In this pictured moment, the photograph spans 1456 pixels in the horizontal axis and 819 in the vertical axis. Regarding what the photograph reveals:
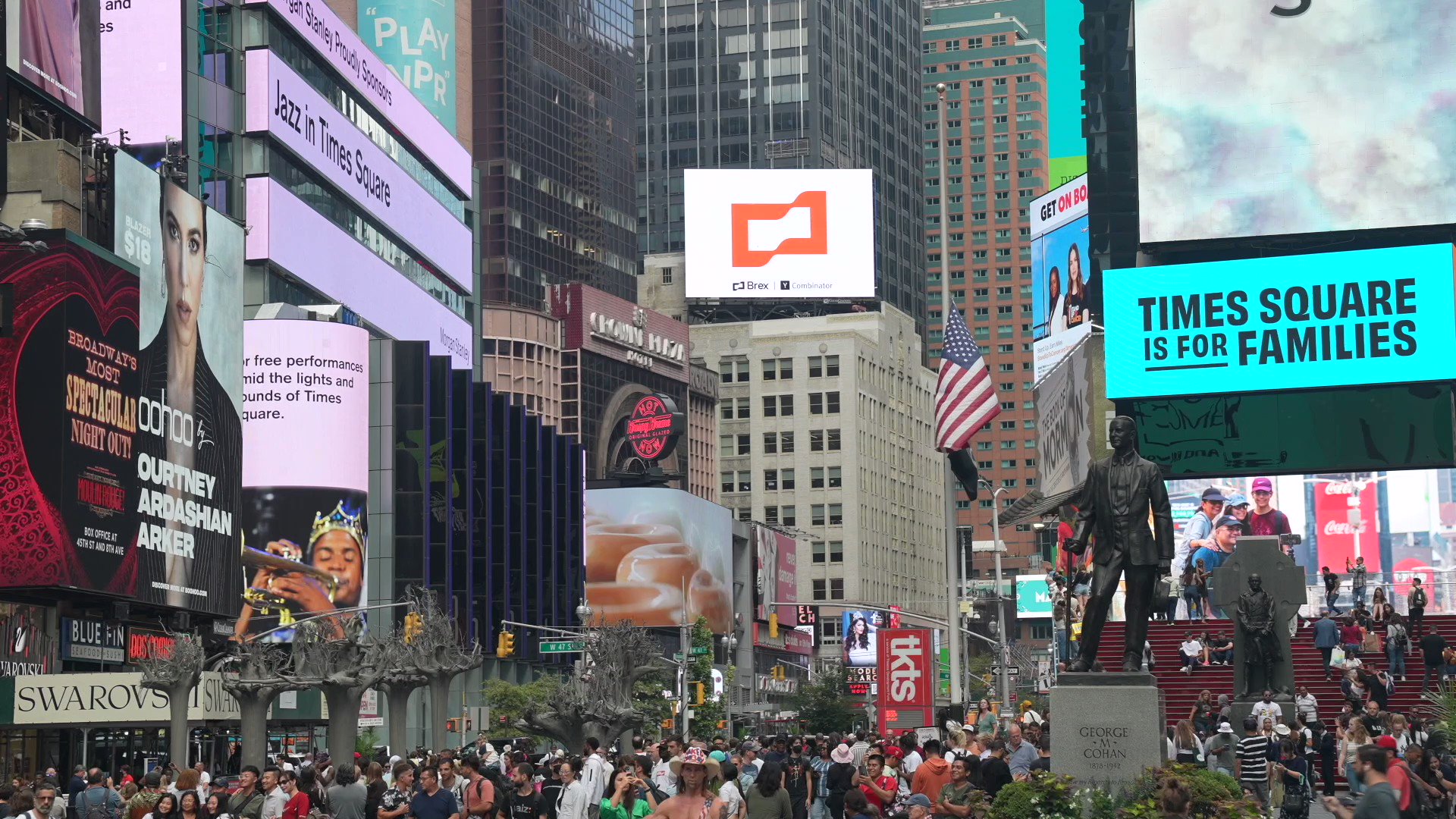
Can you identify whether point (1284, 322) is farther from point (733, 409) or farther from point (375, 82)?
point (733, 409)

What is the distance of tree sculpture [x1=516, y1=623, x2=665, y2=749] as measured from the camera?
61.8m

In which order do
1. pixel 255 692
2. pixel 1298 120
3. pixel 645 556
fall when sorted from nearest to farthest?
pixel 255 692 → pixel 1298 120 → pixel 645 556

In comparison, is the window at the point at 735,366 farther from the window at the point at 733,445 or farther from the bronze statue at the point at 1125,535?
the bronze statue at the point at 1125,535

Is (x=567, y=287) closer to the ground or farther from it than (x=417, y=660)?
farther from it

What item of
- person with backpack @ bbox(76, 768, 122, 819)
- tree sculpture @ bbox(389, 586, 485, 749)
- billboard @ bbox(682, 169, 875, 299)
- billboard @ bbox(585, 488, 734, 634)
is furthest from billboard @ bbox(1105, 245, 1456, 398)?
billboard @ bbox(682, 169, 875, 299)

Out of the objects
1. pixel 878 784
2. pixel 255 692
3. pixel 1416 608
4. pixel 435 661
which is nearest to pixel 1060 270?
pixel 435 661

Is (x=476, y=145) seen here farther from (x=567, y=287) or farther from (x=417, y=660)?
(x=417, y=660)

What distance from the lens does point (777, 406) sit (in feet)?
623

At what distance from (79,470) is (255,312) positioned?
3050 centimetres

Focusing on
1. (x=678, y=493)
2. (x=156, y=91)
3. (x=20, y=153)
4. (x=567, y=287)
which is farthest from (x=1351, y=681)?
(x=567, y=287)

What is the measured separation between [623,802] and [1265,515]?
164ft

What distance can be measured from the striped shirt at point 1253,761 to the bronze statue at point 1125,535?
420cm

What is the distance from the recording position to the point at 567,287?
16000 cm

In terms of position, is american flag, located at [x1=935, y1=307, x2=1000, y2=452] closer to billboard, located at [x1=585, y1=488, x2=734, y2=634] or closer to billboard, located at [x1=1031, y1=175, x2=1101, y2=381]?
billboard, located at [x1=1031, y1=175, x2=1101, y2=381]
